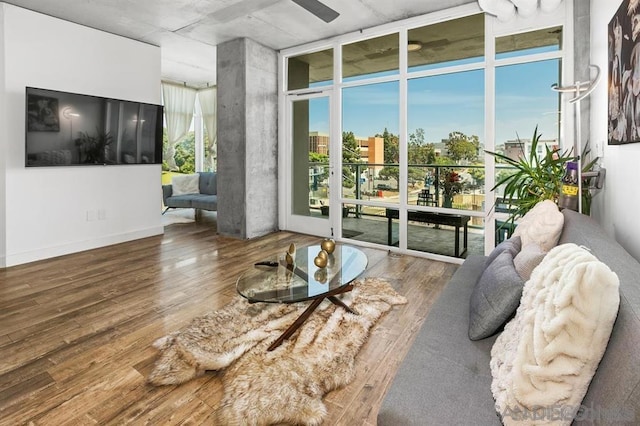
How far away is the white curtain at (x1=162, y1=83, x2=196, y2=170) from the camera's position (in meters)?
8.10

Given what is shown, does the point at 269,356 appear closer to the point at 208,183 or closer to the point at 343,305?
the point at 343,305

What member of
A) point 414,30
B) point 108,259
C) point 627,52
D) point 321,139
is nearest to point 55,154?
point 108,259

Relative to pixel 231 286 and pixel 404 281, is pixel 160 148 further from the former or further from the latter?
pixel 404 281

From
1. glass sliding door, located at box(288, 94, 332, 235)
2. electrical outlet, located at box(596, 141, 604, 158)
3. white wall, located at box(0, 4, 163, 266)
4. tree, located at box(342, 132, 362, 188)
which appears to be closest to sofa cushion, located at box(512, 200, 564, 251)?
electrical outlet, located at box(596, 141, 604, 158)

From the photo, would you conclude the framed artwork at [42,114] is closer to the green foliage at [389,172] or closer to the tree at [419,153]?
the green foliage at [389,172]

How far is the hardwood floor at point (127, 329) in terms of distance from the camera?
1803 mm

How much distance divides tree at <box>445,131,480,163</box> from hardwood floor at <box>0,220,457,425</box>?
1.27m

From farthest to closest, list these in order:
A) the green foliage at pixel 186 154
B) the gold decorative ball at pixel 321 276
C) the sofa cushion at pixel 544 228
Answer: the green foliage at pixel 186 154
the gold decorative ball at pixel 321 276
the sofa cushion at pixel 544 228

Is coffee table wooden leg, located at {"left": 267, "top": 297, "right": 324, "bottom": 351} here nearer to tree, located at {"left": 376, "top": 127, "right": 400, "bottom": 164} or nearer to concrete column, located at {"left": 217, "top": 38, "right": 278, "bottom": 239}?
tree, located at {"left": 376, "top": 127, "right": 400, "bottom": 164}

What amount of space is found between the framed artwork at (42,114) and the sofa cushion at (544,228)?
4912mm

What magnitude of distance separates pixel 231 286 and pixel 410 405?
2556mm

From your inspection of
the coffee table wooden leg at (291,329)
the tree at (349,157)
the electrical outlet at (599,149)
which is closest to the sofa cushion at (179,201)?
the tree at (349,157)

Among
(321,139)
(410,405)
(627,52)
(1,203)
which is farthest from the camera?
(321,139)

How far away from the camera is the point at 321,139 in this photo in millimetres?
5445
